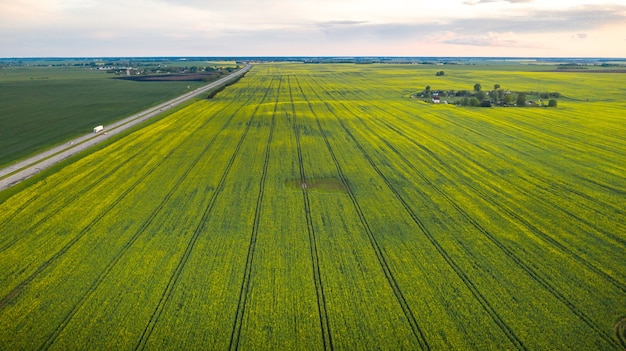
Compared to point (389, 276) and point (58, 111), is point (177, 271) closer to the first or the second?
point (389, 276)

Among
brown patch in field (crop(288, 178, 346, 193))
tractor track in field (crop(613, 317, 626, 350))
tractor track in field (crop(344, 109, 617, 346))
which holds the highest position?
brown patch in field (crop(288, 178, 346, 193))

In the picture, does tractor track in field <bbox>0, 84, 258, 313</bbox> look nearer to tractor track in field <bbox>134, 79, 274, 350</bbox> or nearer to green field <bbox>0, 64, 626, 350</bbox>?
green field <bbox>0, 64, 626, 350</bbox>

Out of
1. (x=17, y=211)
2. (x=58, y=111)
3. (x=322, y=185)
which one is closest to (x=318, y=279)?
(x=322, y=185)

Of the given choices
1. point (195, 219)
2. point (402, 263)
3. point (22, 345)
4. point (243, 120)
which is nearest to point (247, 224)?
point (195, 219)

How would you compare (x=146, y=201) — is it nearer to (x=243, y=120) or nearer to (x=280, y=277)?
(x=280, y=277)

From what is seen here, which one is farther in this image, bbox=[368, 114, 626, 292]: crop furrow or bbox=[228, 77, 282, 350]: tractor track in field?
bbox=[368, 114, 626, 292]: crop furrow

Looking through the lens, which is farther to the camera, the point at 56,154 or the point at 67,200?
the point at 56,154

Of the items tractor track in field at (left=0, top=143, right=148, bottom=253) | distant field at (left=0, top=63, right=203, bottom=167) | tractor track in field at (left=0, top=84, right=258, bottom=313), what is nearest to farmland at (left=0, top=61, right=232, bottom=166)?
distant field at (left=0, top=63, right=203, bottom=167)

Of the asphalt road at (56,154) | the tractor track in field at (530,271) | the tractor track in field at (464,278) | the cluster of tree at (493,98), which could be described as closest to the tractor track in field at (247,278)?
the tractor track in field at (464,278)
